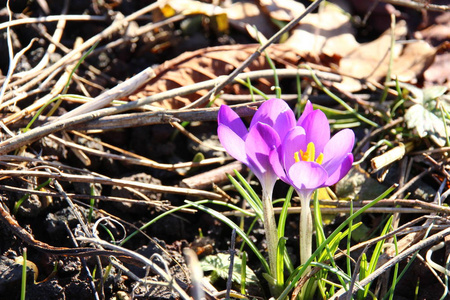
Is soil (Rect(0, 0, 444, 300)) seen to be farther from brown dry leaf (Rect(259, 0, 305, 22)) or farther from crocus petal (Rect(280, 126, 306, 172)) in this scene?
crocus petal (Rect(280, 126, 306, 172))

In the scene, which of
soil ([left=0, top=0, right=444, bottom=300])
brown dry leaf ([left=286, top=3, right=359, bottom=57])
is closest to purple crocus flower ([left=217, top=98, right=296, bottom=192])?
soil ([left=0, top=0, right=444, bottom=300])

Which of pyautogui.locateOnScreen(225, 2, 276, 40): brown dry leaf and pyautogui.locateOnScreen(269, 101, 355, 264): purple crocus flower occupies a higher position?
pyautogui.locateOnScreen(225, 2, 276, 40): brown dry leaf

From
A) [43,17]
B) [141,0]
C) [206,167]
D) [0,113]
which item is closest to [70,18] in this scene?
[43,17]

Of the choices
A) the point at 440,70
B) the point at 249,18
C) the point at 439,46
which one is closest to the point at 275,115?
the point at 249,18

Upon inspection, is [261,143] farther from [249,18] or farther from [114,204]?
[249,18]

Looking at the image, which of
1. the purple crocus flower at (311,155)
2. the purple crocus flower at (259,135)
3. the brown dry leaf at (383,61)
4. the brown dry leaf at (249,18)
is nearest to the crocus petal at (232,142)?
the purple crocus flower at (259,135)

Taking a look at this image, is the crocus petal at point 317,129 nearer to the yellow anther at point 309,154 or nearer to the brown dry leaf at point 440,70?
the yellow anther at point 309,154
